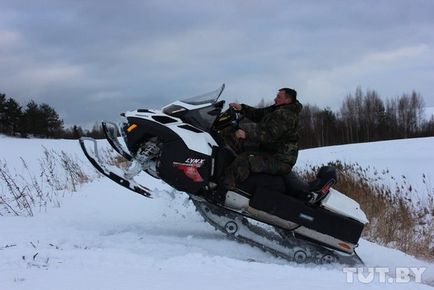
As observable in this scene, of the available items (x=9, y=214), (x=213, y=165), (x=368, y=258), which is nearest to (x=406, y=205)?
(x=368, y=258)

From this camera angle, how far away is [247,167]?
5406 millimetres

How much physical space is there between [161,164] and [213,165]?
0.59 m

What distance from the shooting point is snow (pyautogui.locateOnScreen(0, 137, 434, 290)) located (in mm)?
3516

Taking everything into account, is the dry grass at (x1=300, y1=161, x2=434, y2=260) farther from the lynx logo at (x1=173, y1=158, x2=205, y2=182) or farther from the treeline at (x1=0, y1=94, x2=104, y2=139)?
the treeline at (x1=0, y1=94, x2=104, y2=139)

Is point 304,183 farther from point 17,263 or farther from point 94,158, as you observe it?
point 17,263

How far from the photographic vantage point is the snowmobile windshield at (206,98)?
5610 millimetres

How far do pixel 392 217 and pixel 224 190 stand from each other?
13.4 feet

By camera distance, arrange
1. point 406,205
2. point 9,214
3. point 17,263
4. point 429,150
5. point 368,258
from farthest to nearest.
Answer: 1. point 429,150
2. point 406,205
3. point 9,214
4. point 368,258
5. point 17,263

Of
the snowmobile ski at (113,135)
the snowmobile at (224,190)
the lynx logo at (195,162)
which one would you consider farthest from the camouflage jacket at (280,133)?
the snowmobile ski at (113,135)

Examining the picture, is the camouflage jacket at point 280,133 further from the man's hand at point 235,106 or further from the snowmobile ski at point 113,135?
the snowmobile ski at point 113,135

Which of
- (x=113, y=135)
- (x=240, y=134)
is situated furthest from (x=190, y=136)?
(x=113, y=135)

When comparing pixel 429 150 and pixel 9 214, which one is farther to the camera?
pixel 429 150

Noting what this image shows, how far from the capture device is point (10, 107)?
67.9 m

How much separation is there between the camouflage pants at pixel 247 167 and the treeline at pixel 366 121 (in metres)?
70.2
